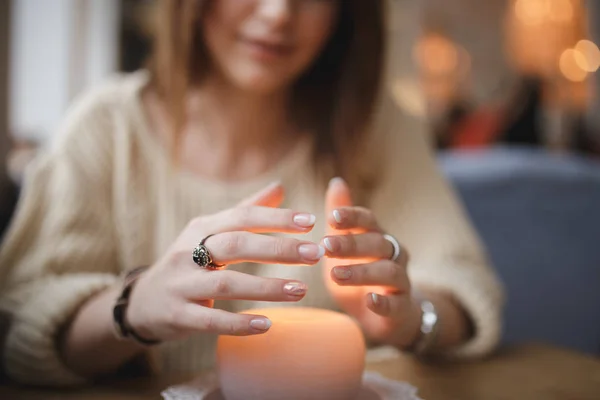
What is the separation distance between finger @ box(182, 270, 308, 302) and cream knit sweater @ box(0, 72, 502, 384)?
111mm

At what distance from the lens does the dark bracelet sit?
1.36 ft

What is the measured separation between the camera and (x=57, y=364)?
0.49m

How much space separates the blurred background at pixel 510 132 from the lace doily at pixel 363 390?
368 mm

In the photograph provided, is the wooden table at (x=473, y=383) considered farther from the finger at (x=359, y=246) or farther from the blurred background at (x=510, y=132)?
the blurred background at (x=510, y=132)

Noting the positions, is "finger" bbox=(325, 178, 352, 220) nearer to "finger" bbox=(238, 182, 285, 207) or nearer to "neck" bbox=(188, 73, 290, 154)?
"finger" bbox=(238, 182, 285, 207)

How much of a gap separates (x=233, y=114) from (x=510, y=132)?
270 centimetres

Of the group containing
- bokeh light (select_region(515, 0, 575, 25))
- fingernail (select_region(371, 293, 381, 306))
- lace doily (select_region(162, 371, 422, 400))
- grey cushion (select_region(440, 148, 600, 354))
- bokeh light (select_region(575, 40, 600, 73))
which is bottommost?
grey cushion (select_region(440, 148, 600, 354))

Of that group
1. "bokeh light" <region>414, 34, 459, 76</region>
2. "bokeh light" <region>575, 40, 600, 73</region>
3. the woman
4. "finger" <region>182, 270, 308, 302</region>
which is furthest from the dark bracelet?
"bokeh light" <region>414, 34, 459, 76</region>

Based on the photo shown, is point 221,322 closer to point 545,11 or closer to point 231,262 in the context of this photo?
point 231,262

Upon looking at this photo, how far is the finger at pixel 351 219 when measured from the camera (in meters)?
0.33

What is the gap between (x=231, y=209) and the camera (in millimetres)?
340

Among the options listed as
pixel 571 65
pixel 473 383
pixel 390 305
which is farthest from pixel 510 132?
pixel 390 305

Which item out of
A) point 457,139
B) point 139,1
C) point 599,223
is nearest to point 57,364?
point 599,223

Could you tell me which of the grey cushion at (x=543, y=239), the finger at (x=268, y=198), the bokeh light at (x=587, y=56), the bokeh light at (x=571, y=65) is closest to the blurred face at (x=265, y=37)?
the finger at (x=268, y=198)
